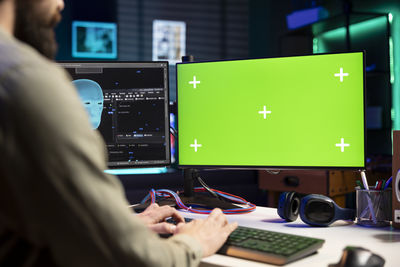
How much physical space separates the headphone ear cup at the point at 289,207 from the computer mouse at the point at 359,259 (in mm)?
450

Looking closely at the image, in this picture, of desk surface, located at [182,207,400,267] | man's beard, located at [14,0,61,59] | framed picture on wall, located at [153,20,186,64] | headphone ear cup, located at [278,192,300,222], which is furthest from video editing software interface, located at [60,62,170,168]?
framed picture on wall, located at [153,20,186,64]

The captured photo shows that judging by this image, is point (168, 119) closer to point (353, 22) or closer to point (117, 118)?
point (117, 118)

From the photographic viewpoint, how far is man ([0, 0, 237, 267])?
51cm

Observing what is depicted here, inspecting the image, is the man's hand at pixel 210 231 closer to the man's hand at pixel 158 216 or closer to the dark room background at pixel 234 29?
the man's hand at pixel 158 216

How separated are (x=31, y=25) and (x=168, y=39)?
14.8 ft

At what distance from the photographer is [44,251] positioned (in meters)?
0.58

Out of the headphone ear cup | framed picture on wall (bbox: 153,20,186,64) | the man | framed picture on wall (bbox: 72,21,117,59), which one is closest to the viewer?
the man

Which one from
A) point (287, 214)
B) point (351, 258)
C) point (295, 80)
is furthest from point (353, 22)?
point (351, 258)

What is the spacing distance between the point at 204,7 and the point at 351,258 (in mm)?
4770

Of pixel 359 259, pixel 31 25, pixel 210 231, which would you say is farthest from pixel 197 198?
pixel 31 25

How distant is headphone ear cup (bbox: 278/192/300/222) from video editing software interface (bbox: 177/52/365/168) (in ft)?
0.47

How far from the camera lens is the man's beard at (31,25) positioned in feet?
2.17

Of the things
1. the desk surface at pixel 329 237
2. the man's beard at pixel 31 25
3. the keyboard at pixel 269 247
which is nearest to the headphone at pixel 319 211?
the desk surface at pixel 329 237

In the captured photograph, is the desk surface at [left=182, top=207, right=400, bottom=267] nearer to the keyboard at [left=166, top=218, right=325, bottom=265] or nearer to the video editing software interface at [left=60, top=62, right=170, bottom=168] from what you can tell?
the keyboard at [left=166, top=218, right=325, bottom=265]
